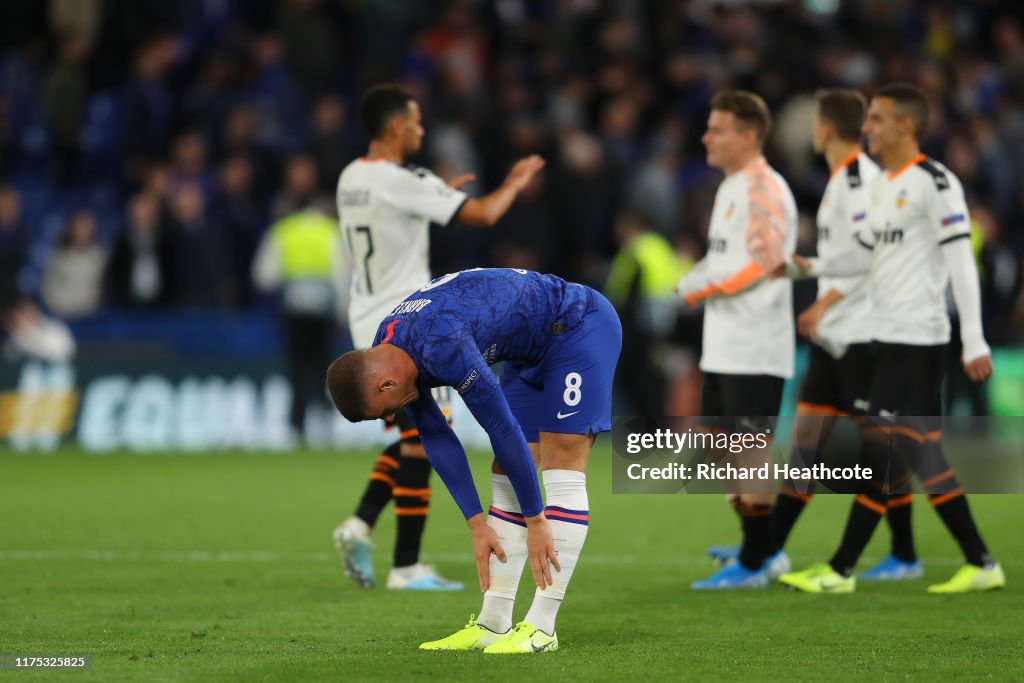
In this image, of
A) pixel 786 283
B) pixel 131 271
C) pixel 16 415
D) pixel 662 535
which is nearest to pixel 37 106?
pixel 131 271

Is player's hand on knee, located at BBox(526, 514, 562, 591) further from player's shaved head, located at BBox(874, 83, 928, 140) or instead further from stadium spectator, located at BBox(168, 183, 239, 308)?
stadium spectator, located at BBox(168, 183, 239, 308)

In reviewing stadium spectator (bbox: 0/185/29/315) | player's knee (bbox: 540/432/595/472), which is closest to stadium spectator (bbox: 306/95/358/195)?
stadium spectator (bbox: 0/185/29/315)

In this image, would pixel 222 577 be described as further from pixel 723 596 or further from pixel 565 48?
pixel 565 48

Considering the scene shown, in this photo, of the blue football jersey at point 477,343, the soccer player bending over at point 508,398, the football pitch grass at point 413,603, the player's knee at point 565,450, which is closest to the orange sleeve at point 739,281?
the football pitch grass at point 413,603

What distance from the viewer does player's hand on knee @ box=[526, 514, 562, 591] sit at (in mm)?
5715

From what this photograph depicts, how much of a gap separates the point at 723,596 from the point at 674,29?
1359 cm

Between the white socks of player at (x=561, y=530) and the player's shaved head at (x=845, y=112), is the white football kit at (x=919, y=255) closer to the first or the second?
the player's shaved head at (x=845, y=112)

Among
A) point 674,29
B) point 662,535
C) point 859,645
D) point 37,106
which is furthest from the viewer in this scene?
point 674,29

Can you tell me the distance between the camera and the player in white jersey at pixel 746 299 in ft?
26.3

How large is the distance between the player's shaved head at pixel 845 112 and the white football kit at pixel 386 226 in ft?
6.32

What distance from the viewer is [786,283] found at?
8.22 m

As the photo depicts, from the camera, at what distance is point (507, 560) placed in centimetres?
615

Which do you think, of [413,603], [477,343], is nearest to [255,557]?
[413,603]

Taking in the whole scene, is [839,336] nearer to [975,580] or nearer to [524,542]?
[975,580]
